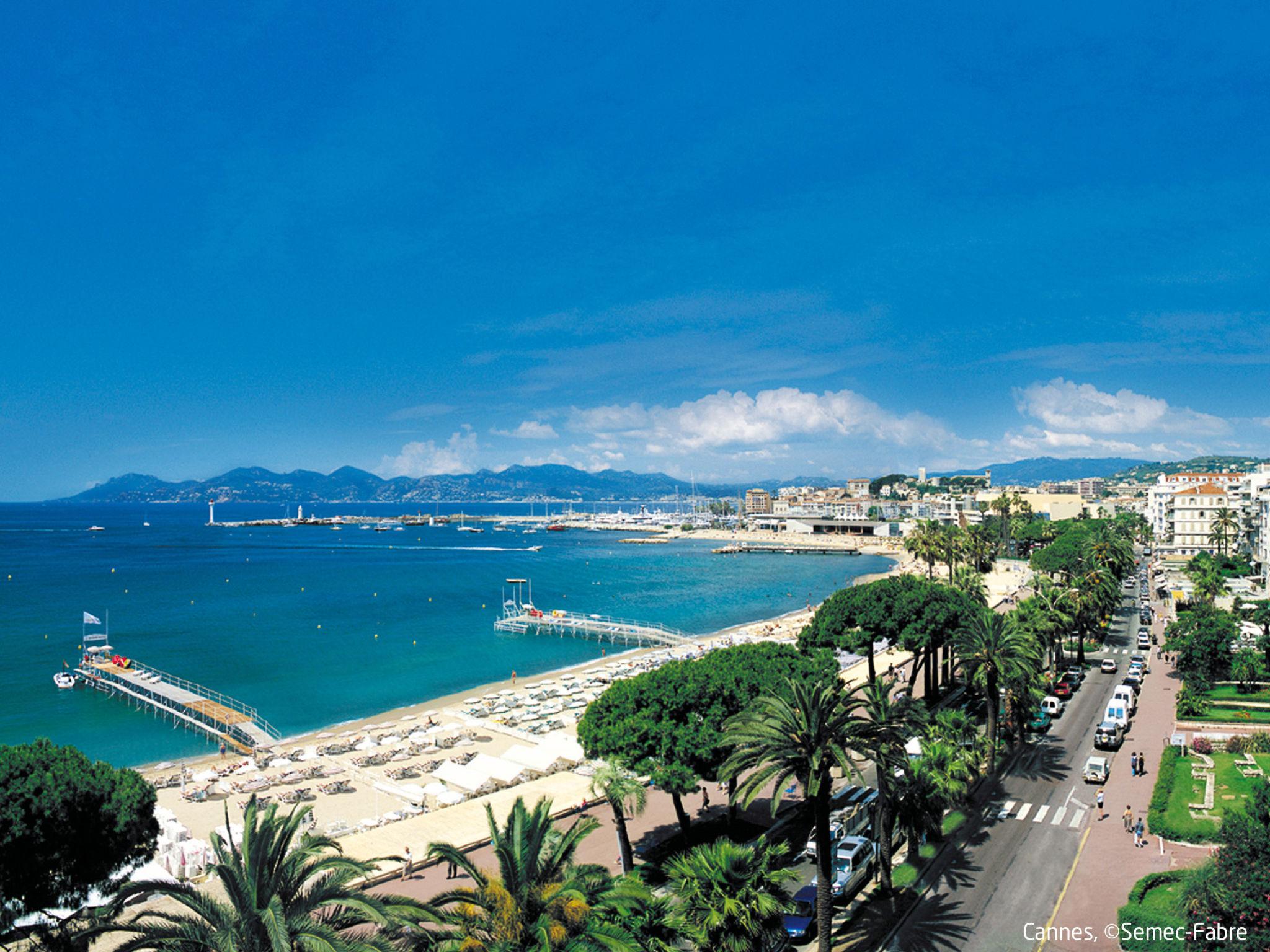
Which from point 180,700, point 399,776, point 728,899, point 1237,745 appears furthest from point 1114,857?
point 180,700

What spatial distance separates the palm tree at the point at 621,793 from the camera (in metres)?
20.5

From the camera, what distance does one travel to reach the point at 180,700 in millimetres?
47594

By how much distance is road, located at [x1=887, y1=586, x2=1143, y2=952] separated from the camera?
720 inches

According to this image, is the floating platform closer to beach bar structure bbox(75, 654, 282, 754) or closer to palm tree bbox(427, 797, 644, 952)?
beach bar structure bbox(75, 654, 282, 754)

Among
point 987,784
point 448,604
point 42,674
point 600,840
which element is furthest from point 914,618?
point 448,604

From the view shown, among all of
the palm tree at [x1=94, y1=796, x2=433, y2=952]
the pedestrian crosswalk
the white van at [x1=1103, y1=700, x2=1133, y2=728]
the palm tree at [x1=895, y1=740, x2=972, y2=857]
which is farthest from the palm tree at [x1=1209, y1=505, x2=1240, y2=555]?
the palm tree at [x1=94, y1=796, x2=433, y2=952]

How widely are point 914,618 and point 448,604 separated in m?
69.1

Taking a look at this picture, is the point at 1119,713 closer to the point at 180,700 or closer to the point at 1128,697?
the point at 1128,697

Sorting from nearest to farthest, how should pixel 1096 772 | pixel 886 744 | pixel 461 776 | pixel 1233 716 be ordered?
pixel 886 744 → pixel 1096 772 → pixel 461 776 → pixel 1233 716

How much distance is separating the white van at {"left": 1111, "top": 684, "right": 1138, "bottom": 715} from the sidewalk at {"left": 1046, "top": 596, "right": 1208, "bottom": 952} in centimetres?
299

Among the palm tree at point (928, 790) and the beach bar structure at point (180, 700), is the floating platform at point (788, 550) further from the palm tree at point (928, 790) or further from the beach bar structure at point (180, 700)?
the palm tree at point (928, 790)

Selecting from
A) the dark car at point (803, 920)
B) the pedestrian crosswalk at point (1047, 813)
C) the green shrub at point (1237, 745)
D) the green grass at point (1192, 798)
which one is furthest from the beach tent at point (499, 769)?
the green shrub at point (1237, 745)

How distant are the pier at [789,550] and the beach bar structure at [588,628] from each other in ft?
285

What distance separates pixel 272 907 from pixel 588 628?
6420 centimetres
